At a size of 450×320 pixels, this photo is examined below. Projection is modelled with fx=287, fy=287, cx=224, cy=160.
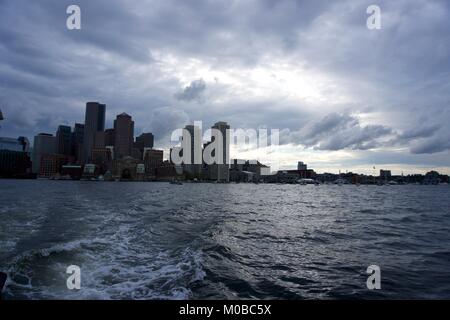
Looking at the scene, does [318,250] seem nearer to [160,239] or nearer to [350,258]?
[350,258]

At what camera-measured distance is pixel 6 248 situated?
52.5 feet

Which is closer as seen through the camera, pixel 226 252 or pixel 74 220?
pixel 226 252

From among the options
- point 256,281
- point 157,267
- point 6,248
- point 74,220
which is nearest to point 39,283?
point 157,267

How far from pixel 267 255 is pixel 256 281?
4.24m

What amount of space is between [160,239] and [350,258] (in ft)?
39.5

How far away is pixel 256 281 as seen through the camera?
11.9 metres

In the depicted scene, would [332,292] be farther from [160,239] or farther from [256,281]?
[160,239]
